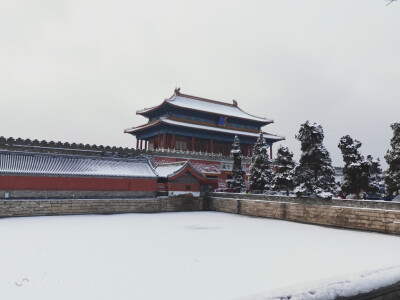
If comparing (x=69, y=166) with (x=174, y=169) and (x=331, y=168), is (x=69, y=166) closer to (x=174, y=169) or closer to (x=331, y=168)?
(x=174, y=169)

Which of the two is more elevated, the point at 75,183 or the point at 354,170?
the point at 354,170

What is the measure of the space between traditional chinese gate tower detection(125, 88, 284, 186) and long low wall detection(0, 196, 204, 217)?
785 centimetres

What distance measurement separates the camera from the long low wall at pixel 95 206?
18531 millimetres

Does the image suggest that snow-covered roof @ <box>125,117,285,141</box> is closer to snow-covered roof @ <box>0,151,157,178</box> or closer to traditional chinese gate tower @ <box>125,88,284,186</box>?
traditional chinese gate tower @ <box>125,88,284,186</box>

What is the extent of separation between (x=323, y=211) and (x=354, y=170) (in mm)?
4374

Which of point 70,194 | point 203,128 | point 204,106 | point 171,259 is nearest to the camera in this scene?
point 171,259

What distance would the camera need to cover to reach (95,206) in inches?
833

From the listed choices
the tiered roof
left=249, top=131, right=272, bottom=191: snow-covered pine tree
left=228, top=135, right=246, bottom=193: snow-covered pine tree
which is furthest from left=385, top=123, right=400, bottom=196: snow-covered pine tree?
the tiered roof

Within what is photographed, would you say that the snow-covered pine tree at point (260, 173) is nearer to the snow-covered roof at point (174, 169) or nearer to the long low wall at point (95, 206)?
the snow-covered roof at point (174, 169)

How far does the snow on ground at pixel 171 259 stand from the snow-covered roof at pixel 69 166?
19.8 feet

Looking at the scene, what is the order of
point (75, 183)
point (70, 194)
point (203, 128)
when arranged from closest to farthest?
1. point (70, 194)
2. point (75, 183)
3. point (203, 128)

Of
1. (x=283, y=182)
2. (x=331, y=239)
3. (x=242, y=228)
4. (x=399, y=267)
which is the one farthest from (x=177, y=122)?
(x=399, y=267)

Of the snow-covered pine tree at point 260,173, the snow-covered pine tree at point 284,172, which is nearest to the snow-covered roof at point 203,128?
the snow-covered pine tree at point 260,173

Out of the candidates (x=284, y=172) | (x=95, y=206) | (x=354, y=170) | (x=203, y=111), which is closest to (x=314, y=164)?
(x=354, y=170)
